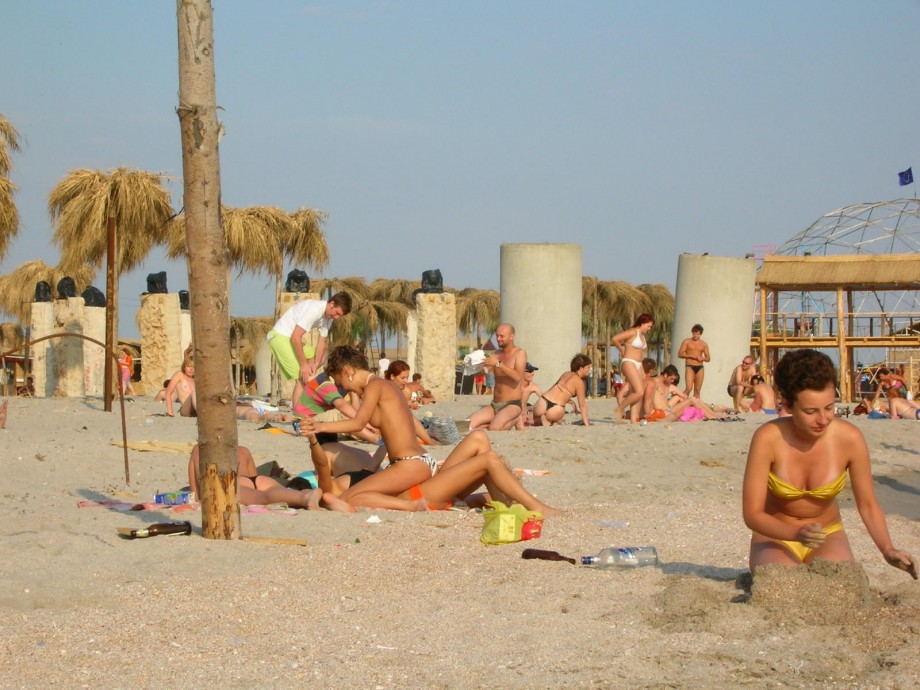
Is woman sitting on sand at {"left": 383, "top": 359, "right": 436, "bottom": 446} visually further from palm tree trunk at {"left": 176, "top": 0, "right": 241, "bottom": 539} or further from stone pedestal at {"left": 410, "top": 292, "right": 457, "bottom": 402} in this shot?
stone pedestal at {"left": 410, "top": 292, "right": 457, "bottom": 402}

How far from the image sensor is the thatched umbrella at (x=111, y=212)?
1778cm

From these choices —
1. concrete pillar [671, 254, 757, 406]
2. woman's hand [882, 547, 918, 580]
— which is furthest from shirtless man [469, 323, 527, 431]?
woman's hand [882, 547, 918, 580]

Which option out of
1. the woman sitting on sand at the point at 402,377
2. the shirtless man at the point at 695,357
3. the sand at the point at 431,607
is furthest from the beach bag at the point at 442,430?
the shirtless man at the point at 695,357

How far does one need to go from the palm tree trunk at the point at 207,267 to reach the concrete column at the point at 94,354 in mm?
15372

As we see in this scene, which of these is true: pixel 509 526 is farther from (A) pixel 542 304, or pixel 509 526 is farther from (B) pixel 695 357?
(B) pixel 695 357

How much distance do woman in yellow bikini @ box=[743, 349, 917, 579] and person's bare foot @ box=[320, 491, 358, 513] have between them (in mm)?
3166

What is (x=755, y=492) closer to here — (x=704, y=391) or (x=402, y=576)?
(x=402, y=576)

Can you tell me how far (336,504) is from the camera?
709cm

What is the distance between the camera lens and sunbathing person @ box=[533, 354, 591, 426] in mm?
12734

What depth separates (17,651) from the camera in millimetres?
3750

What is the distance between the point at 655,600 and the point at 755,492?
593mm

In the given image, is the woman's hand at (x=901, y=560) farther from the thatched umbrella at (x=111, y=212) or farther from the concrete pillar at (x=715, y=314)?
the thatched umbrella at (x=111, y=212)

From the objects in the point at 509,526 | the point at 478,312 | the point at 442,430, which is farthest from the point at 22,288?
the point at 509,526

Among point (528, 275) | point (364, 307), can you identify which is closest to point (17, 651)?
point (528, 275)
